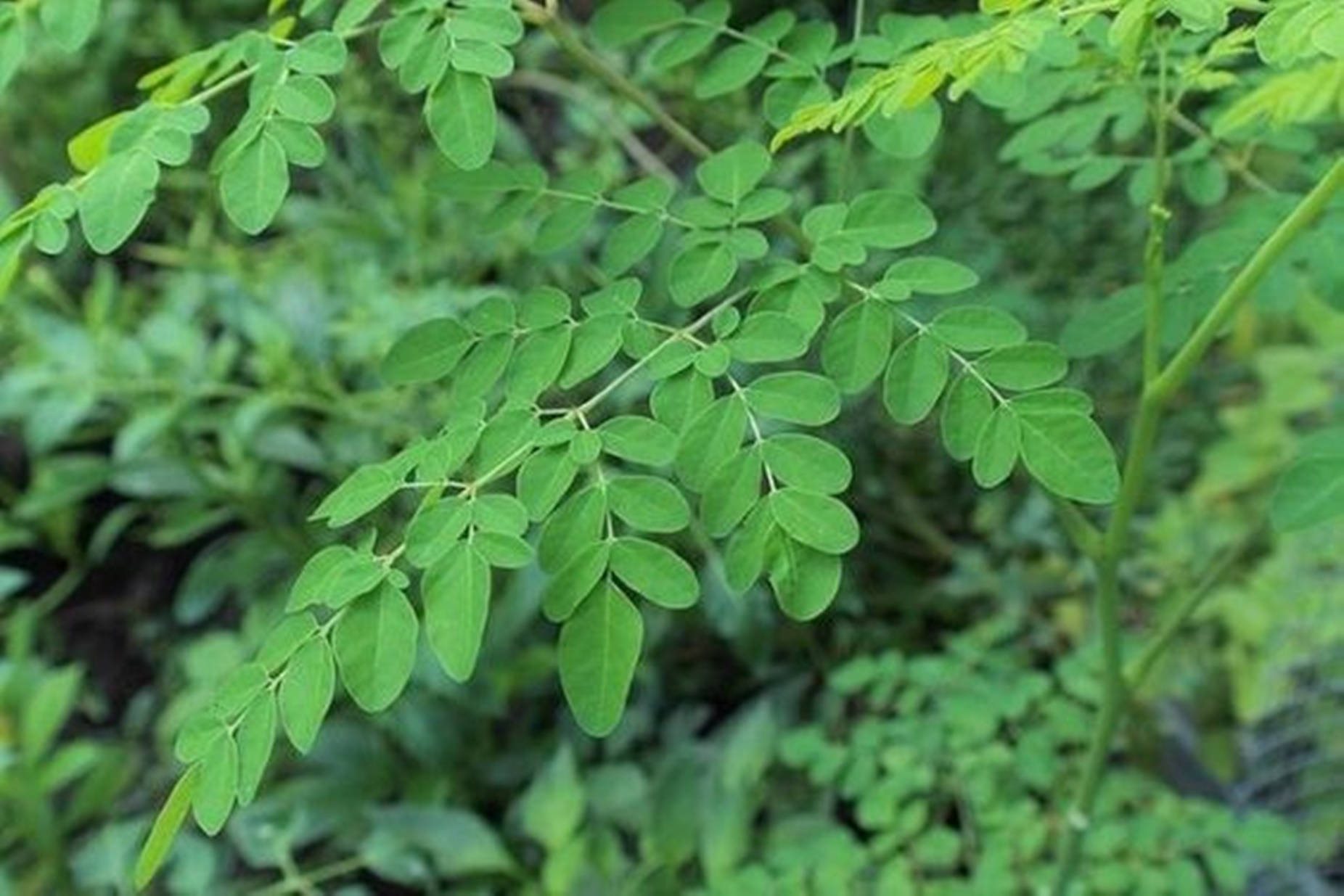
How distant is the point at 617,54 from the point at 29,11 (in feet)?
3.77

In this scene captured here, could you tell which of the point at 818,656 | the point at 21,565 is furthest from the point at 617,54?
the point at 21,565

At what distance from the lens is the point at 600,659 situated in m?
0.87

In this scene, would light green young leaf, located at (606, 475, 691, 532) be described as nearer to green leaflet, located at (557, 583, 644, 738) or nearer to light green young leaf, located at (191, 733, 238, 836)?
green leaflet, located at (557, 583, 644, 738)


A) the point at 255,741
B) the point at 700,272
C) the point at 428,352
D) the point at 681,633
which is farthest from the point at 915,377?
the point at 681,633

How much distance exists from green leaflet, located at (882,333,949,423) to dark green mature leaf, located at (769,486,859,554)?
8 cm

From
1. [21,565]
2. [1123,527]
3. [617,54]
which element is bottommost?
[21,565]

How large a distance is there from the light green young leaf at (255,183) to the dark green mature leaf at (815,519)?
28 cm

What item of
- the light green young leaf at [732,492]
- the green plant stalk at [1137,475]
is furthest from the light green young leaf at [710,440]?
the green plant stalk at [1137,475]

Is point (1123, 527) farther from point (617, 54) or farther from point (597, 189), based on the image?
point (617, 54)

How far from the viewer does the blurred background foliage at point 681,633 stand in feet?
5.60

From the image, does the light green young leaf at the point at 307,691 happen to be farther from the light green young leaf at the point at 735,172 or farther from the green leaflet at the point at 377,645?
the light green young leaf at the point at 735,172

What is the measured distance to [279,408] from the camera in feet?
6.97

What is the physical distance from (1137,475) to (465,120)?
1.47 ft

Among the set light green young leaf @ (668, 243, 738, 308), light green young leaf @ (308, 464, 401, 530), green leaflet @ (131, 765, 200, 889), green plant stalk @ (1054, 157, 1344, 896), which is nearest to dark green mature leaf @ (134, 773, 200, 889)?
green leaflet @ (131, 765, 200, 889)
